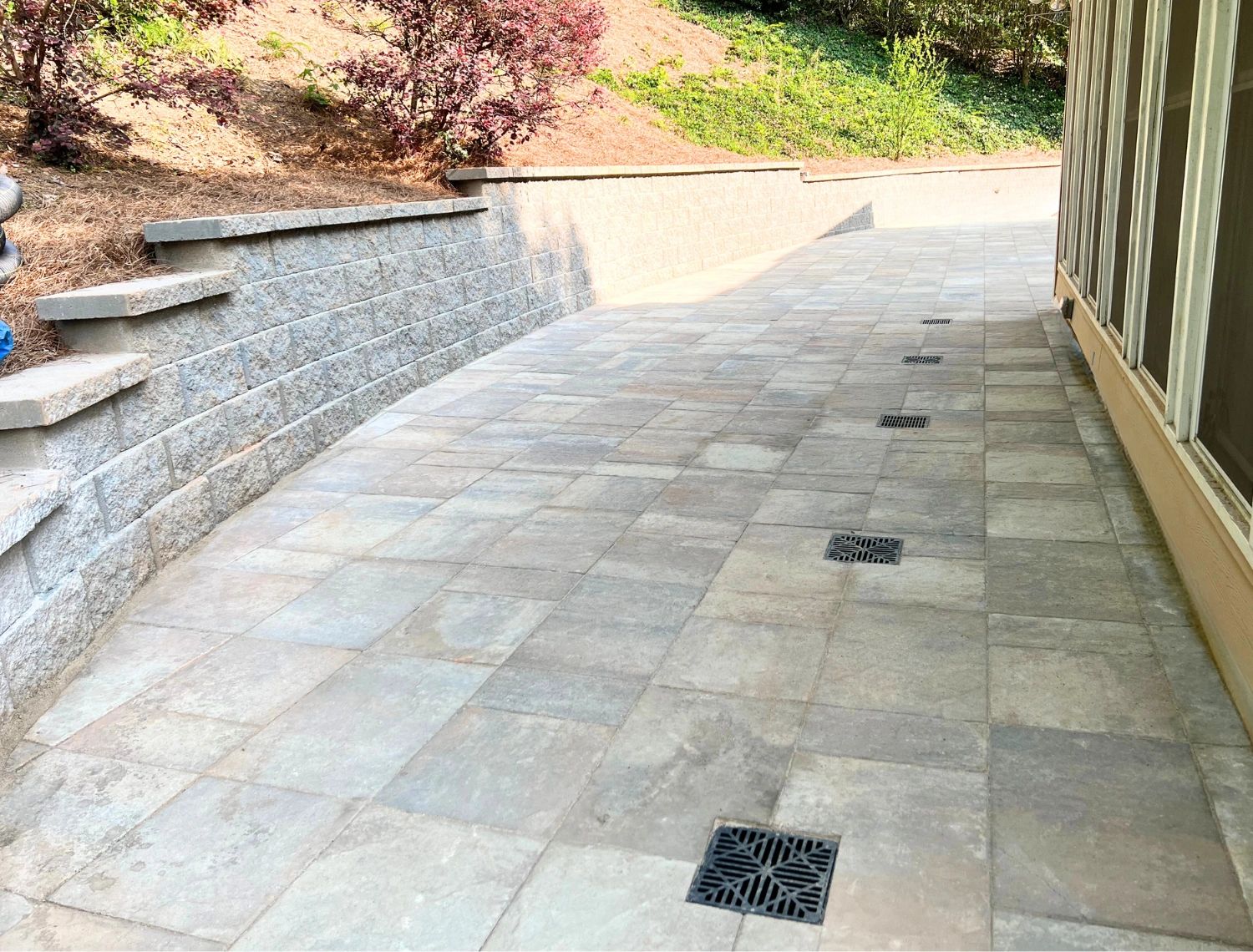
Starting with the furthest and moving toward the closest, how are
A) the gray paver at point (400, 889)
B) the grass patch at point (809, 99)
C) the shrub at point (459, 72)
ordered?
the grass patch at point (809, 99) → the shrub at point (459, 72) → the gray paver at point (400, 889)

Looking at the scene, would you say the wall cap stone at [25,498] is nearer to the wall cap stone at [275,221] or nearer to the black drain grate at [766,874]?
the wall cap stone at [275,221]

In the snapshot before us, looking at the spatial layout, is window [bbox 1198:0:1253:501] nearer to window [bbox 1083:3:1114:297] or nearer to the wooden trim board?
the wooden trim board

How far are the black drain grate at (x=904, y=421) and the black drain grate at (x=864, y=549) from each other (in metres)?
1.79

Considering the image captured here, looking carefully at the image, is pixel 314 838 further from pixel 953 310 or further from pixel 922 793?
pixel 953 310

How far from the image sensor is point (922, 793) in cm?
252

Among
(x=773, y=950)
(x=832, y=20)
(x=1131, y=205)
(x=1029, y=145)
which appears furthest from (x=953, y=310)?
(x=832, y=20)

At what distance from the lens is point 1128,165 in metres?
5.45

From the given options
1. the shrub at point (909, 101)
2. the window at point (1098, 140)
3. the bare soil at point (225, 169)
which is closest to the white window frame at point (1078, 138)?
the window at point (1098, 140)

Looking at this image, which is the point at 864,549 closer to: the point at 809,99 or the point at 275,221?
the point at 275,221

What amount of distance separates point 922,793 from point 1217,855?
2.06 feet

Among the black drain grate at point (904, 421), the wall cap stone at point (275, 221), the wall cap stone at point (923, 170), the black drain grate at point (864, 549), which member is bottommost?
the black drain grate at point (864, 549)

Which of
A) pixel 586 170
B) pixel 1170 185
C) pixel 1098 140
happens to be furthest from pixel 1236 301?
Result: pixel 586 170

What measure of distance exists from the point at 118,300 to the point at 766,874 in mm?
3427

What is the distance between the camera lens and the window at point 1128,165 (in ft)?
17.3
